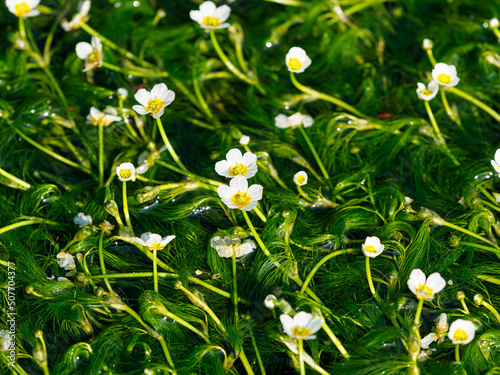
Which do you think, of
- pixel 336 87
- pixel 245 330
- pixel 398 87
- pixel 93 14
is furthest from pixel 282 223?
pixel 93 14

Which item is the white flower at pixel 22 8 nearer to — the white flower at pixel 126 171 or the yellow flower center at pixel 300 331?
the white flower at pixel 126 171

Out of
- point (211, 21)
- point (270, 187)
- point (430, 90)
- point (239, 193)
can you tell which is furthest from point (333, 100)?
point (239, 193)

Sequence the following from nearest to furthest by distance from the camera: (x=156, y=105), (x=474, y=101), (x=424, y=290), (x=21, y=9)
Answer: (x=424, y=290) < (x=156, y=105) < (x=474, y=101) < (x=21, y=9)

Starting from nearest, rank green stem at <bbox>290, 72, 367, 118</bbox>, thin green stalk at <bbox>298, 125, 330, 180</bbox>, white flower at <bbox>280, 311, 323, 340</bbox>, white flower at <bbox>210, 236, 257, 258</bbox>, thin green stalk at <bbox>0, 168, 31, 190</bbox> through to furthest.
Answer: white flower at <bbox>280, 311, 323, 340</bbox> → white flower at <bbox>210, 236, 257, 258</bbox> → thin green stalk at <bbox>0, 168, 31, 190</bbox> → thin green stalk at <bbox>298, 125, 330, 180</bbox> → green stem at <bbox>290, 72, 367, 118</bbox>

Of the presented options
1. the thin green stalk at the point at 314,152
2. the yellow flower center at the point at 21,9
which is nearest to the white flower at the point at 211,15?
the thin green stalk at the point at 314,152

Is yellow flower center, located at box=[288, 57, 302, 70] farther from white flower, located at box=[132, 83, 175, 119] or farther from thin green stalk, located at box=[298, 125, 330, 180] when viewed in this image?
white flower, located at box=[132, 83, 175, 119]

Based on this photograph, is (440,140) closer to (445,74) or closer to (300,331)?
(445,74)

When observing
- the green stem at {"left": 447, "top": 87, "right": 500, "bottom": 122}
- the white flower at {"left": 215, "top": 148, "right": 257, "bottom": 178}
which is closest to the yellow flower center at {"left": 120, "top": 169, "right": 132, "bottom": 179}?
the white flower at {"left": 215, "top": 148, "right": 257, "bottom": 178}
